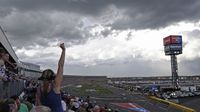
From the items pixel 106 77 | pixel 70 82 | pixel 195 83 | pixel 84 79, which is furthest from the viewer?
pixel 195 83

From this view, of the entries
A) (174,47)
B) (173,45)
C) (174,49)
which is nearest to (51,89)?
(174,49)

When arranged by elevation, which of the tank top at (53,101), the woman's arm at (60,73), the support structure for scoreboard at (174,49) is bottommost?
the tank top at (53,101)

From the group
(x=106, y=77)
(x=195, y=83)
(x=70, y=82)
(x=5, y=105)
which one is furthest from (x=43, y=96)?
(x=195, y=83)

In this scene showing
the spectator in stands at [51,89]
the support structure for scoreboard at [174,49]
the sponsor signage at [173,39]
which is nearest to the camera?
the spectator in stands at [51,89]

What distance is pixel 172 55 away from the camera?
460 feet

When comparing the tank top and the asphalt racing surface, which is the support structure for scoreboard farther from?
the tank top

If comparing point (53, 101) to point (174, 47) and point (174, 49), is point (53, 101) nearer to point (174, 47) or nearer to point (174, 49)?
point (174, 49)

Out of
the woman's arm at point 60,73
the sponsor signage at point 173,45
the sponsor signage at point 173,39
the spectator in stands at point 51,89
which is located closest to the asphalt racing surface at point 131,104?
the woman's arm at point 60,73

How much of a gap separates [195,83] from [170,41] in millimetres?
38979

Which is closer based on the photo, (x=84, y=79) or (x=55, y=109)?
(x=55, y=109)

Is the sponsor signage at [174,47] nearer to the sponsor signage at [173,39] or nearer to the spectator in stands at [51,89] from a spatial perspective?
the sponsor signage at [173,39]

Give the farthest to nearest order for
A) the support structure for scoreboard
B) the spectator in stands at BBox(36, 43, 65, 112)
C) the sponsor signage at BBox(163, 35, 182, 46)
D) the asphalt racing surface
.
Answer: the sponsor signage at BBox(163, 35, 182, 46) < the support structure for scoreboard < the asphalt racing surface < the spectator in stands at BBox(36, 43, 65, 112)

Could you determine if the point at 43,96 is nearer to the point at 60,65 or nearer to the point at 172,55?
the point at 60,65

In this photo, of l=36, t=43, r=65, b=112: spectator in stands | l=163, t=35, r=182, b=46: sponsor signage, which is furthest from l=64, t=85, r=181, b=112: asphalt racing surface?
l=163, t=35, r=182, b=46: sponsor signage
